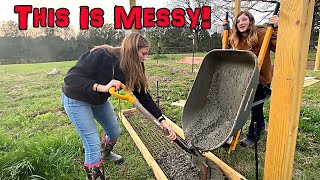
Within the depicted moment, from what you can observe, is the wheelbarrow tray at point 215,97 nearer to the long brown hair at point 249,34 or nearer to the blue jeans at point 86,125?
the long brown hair at point 249,34

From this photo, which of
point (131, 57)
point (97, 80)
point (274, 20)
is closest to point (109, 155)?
point (97, 80)

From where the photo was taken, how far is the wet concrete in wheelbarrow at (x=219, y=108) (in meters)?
1.92

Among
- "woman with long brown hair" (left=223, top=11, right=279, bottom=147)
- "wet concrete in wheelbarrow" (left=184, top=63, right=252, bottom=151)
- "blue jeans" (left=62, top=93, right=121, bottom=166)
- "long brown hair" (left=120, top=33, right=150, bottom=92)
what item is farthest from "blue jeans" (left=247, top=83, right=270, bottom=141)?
"blue jeans" (left=62, top=93, right=121, bottom=166)

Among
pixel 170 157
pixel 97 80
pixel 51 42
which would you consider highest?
pixel 51 42

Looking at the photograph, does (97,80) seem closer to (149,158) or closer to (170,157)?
(149,158)

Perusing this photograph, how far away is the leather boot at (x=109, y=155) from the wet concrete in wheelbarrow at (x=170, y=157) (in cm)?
36

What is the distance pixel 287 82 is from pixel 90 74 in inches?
51.7

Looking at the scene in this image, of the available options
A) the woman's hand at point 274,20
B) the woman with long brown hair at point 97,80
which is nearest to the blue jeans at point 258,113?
the woman's hand at point 274,20

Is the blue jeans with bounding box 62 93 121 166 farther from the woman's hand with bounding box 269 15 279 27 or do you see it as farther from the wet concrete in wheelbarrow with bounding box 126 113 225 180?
the woman's hand with bounding box 269 15 279 27

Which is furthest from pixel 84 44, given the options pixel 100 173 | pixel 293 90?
pixel 293 90

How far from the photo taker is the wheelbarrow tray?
1.92 m

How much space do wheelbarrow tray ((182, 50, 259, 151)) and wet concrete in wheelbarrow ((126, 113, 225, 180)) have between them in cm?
34

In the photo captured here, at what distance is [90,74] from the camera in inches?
73.2

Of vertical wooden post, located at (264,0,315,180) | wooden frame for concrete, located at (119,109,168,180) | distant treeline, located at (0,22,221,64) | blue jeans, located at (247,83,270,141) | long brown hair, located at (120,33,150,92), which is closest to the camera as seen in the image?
vertical wooden post, located at (264,0,315,180)
